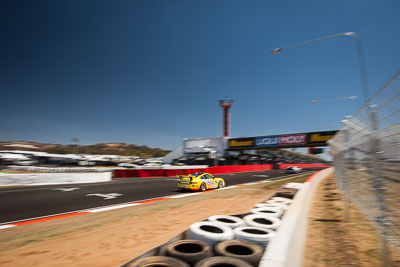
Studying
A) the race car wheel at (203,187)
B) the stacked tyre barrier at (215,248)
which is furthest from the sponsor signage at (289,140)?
the stacked tyre barrier at (215,248)

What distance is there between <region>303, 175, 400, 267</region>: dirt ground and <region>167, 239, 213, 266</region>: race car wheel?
142cm

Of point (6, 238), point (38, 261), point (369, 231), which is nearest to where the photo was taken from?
point (38, 261)

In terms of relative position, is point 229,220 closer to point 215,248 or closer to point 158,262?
point 215,248

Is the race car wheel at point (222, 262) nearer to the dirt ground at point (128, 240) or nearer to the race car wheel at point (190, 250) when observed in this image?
the race car wheel at point (190, 250)

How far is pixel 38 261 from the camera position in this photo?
3408 millimetres

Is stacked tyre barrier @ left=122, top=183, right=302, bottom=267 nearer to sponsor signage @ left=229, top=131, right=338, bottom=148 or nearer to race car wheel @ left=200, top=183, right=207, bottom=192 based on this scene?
race car wheel @ left=200, top=183, right=207, bottom=192

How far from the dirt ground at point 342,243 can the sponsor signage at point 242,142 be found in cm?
4095

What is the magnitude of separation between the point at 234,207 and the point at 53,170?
28.3 meters

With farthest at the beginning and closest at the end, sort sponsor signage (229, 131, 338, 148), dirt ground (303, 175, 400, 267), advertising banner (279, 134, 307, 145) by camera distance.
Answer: advertising banner (279, 134, 307, 145) < sponsor signage (229, 131, 338, 148) < dirt ground (303, 175, 400, 267)

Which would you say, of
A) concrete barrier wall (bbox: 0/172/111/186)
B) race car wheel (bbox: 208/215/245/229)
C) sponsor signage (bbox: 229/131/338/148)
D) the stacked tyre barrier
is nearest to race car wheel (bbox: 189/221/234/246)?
the stacked tyre barrier

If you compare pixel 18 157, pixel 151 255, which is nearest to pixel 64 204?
pixel 151 255

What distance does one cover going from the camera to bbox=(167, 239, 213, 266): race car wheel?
115 inches

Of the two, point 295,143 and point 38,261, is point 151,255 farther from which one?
point 295,143

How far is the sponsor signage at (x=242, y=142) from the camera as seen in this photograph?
4644 cm
